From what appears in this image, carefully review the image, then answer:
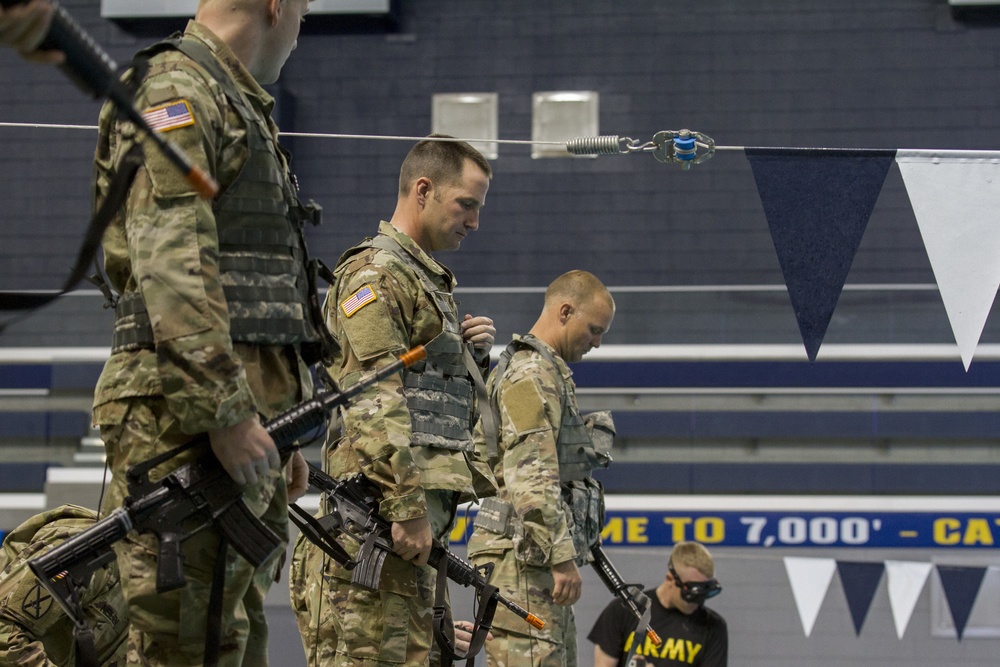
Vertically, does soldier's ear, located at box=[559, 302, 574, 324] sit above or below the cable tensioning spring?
below

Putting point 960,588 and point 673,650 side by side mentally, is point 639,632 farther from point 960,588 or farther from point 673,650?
point 960,588

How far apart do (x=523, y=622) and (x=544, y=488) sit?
445 millimetres

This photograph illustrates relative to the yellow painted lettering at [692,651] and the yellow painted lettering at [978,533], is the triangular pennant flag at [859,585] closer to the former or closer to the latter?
the yellow painted lettering at [978,533]

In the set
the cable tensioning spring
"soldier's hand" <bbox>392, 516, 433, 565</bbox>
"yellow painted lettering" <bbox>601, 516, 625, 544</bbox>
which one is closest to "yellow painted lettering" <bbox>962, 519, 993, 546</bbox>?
"yellow painted lettering" <bbox>601, 516, 625, 544</bbox>

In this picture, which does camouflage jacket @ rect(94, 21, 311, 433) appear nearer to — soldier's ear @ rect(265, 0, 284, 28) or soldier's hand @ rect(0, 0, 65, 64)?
soldier's ear @ rect(265, 0, 284, 28)

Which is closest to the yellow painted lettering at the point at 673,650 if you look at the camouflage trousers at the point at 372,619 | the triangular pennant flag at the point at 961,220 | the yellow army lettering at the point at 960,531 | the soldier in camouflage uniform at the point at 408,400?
the yellow army lettering at the point at 960,531

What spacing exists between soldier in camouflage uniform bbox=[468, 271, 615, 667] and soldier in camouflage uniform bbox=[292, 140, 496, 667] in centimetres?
57

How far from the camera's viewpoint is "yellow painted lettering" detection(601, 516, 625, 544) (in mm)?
6418

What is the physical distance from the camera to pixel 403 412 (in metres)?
2.66

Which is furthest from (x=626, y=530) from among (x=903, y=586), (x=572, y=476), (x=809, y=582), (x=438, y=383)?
(x=438, y=383)

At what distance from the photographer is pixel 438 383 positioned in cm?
289

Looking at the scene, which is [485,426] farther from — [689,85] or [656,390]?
[689,85]

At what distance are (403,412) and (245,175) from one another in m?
0.81

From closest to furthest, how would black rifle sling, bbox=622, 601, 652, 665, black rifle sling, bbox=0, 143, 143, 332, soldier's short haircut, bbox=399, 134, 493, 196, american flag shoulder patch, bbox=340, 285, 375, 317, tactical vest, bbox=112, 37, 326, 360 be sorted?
black rifle sling, bbox=0, 143, 143, 332
tactical vest, bbox=112, 37, 326, 360
american flag shoulder patch, bbox=340, 285, 375, 317
soldier's short haircut, bbox=399, 134, 493, 196
black rifle sling, bbox=622, 601, 652, 665
